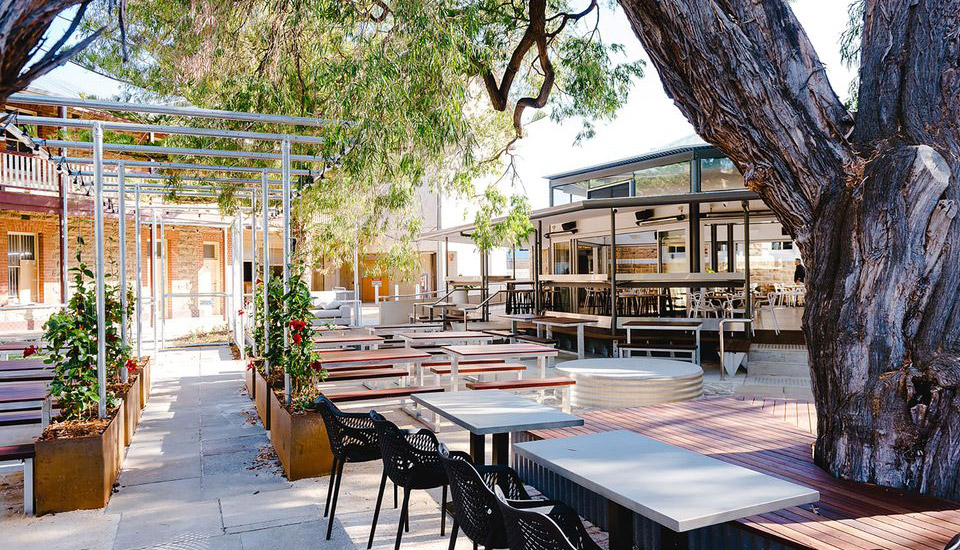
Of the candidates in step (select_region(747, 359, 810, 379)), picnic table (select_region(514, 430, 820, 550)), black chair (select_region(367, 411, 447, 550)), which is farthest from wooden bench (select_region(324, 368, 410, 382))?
step (select_region(747, 359, 810, 379))

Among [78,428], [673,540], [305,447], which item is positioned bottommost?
[305,447]

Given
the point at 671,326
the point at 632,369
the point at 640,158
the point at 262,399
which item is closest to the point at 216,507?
the point at 262,399

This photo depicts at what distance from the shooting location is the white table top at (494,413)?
3.78 metres

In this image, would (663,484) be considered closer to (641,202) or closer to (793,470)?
(793,470)

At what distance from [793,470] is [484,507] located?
194 cm

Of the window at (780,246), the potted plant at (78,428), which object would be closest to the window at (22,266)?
the potted plant at (78,428)

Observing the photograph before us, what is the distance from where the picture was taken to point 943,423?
3277mm

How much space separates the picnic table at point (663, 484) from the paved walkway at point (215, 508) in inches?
52.9

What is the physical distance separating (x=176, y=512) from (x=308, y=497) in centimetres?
88

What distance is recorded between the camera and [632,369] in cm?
771

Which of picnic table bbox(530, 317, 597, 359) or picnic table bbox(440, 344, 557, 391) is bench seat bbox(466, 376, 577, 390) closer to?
picnic table bbox(440, 344, 557, 391)

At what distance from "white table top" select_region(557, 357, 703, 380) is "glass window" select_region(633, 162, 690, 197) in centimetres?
808

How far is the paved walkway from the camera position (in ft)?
13.2

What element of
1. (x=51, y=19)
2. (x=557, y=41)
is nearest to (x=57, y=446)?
(x=51, y=19)
